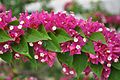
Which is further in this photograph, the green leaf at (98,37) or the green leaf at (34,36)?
the green leaf at (98,37)

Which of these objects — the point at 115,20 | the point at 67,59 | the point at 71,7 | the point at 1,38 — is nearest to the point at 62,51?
the point at 67,59

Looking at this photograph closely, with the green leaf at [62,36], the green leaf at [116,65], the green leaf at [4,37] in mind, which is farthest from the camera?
the green leaf at [116,65]

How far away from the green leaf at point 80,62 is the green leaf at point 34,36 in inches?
8.4

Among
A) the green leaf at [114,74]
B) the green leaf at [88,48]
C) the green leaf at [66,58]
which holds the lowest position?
the green leaf at [114,74]

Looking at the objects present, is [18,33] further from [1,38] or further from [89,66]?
[89,66]

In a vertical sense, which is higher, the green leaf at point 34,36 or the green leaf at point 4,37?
the green leaf at point 4,37

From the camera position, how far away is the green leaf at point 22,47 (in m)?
1.70

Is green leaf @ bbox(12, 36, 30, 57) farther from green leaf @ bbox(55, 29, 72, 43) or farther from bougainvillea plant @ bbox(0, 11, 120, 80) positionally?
green leaf @ bbox(55, 29, 72, 43)

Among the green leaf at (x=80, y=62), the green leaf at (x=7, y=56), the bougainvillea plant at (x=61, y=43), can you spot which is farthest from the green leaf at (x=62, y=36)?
the green leaf at (x=7, y=56)

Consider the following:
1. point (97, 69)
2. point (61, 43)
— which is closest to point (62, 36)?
point (61, 43)

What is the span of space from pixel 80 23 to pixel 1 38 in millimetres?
435

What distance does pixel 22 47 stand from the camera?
1.72m

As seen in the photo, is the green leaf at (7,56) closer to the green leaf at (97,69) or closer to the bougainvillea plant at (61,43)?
the bougainvillea plant at (61,43)

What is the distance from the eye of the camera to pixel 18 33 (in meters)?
1.73
